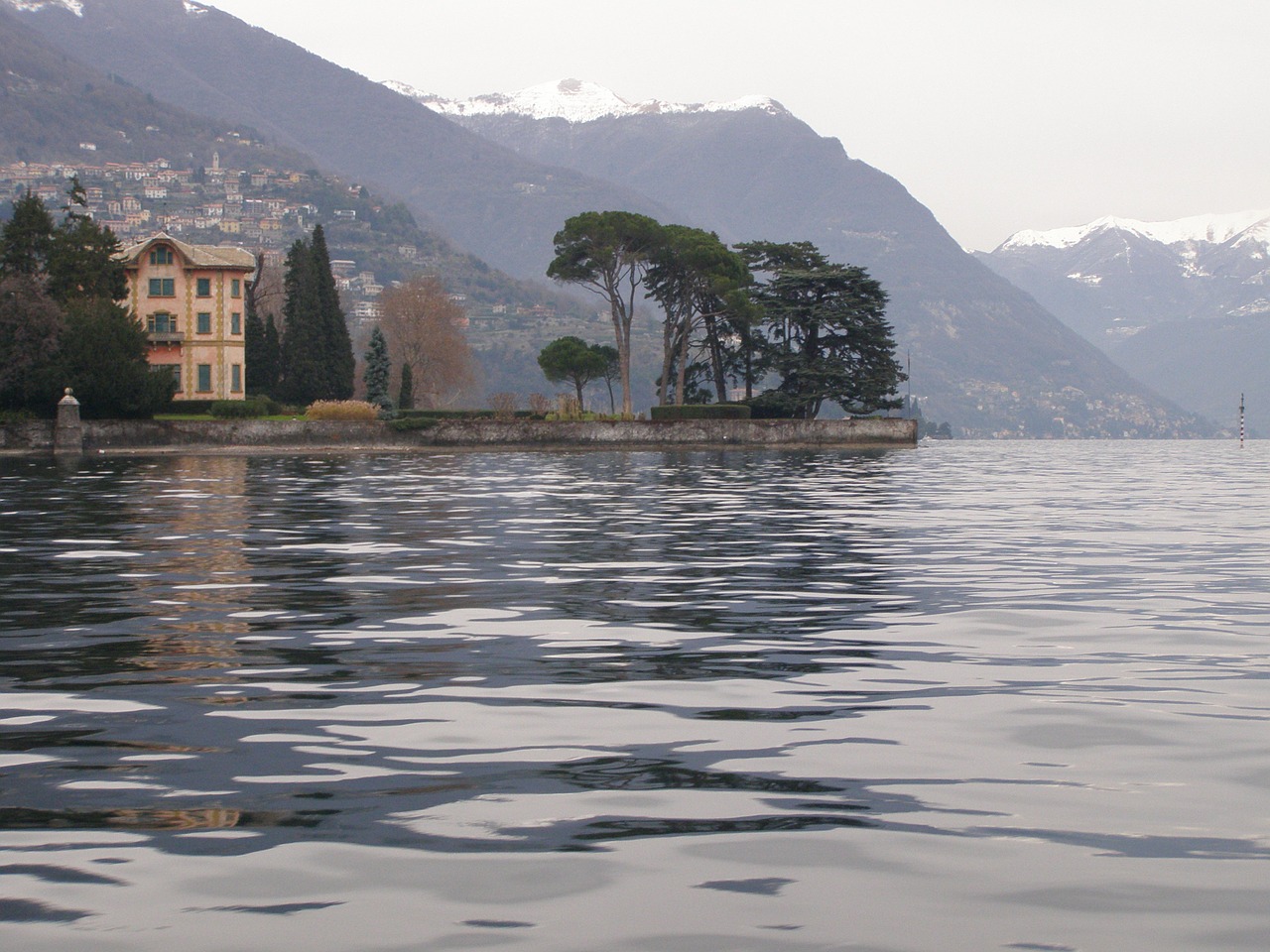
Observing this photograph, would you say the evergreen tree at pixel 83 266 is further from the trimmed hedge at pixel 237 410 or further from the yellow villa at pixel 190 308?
the trimmed hedge at pixel 237 410

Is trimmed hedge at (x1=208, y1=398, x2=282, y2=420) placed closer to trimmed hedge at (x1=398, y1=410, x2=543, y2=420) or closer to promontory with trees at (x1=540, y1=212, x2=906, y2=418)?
trimmed hedge at (x1=398, y1=410, x2=543, y2=420)

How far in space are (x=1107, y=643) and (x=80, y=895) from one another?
8.90 meters

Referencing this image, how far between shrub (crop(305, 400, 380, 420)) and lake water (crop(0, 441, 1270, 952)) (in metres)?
61.8

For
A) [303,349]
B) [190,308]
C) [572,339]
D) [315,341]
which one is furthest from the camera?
[572,339]

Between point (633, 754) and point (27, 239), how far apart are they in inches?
3312

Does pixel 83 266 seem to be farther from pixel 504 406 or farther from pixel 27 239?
pixel 504 406

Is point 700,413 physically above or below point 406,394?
below

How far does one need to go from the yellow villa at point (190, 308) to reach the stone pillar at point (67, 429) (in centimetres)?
2176

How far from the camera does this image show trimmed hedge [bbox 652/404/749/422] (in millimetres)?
92750

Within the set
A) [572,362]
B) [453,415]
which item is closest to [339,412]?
[453,415]

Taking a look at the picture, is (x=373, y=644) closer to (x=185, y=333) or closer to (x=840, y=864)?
(x=840, y=864)

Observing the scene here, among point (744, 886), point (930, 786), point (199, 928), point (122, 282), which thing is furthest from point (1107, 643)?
point (122, 282)

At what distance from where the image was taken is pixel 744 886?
231 inches

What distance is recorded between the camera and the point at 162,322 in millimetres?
93750
